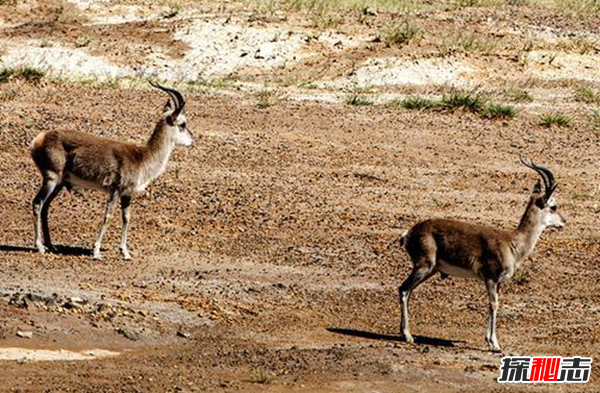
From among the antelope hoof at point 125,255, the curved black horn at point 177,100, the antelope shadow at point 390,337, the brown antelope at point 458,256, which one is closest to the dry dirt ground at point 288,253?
the antelope shadow at point 390,337

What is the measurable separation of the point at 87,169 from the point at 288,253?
101 inches

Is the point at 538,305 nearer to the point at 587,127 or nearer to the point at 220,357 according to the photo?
the point at 220,357

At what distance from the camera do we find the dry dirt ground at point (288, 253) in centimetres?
1251

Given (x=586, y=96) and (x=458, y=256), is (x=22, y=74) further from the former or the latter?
(x=458, y=256)

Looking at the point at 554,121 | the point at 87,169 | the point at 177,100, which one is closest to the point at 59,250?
the point at 87,169

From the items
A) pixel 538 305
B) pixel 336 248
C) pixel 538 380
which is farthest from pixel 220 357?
pixel 336 248

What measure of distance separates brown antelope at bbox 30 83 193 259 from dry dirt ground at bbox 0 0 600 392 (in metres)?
0.47

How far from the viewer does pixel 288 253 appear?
1747 centimetres

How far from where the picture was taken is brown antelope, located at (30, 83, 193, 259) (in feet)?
53.6

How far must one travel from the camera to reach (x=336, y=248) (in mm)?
17859

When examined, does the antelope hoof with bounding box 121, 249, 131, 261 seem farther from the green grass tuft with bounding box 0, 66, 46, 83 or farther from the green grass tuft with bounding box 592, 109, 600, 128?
the green grass tuft with bounding box 592, 109, 600, 128

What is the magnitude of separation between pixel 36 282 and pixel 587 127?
45.8 feet

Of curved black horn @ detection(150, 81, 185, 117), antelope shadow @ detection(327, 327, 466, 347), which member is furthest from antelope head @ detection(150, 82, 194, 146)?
antelope shadow @ detection(327, 327, 466, 347)

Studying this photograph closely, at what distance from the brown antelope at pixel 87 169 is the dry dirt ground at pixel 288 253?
18.3 inches
